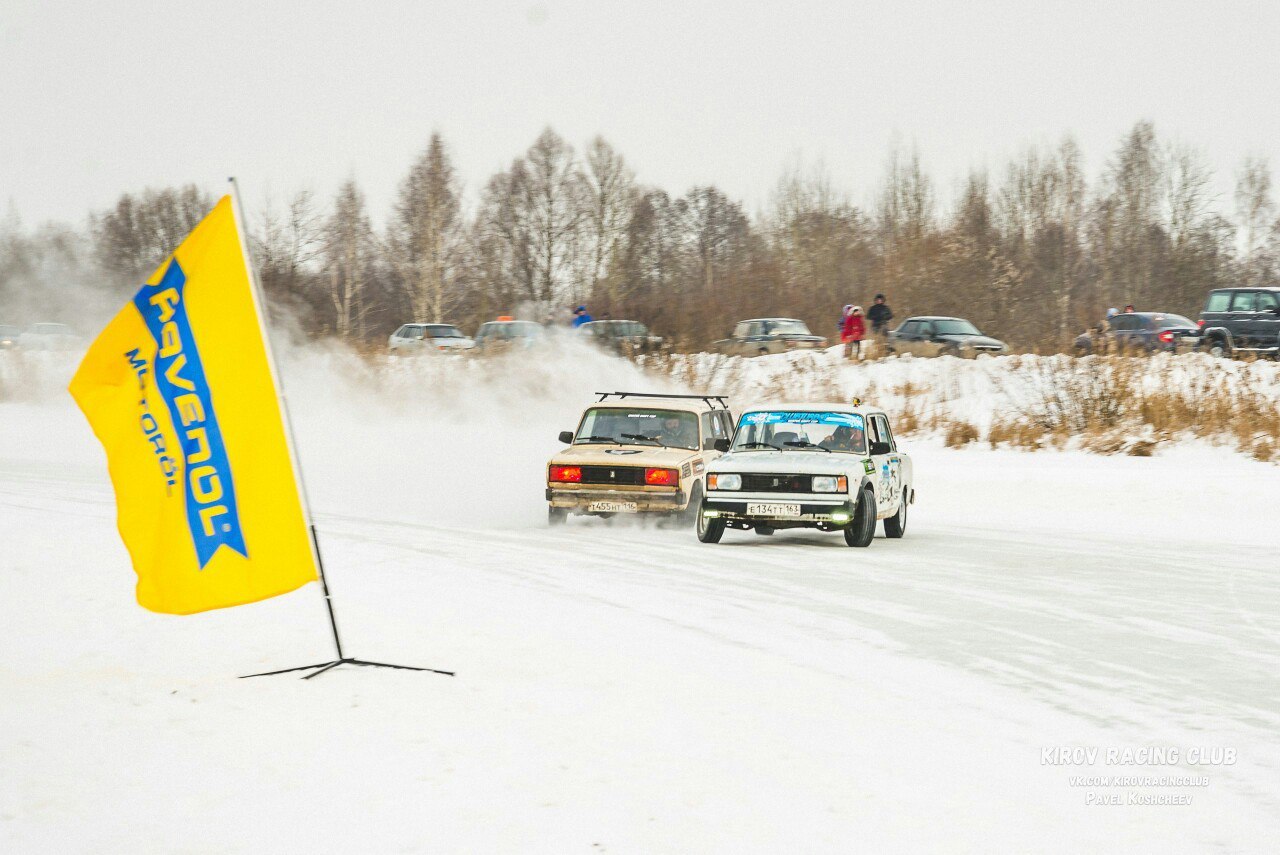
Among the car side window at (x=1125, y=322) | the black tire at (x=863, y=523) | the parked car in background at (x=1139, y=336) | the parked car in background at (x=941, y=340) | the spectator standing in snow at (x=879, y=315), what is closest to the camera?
the black tire at (x=863, y=523)

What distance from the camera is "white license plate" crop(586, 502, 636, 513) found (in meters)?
15.8

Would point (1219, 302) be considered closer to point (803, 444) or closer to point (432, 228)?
point (803, 444)

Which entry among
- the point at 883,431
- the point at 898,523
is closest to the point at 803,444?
the point at 883,431

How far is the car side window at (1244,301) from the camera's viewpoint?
33.7 m

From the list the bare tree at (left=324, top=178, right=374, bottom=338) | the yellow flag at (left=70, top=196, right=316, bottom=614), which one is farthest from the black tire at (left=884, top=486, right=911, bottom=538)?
the bare tree at (left=324, top=178, right=374, bottom=338)

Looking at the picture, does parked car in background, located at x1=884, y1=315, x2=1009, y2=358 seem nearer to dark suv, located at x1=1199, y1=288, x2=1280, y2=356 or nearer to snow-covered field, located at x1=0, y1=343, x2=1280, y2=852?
dark suv, located at x1=1199, y1=288, x2=1280, y2=356

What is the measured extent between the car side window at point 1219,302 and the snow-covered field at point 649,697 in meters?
21.0

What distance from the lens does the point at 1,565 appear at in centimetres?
1206

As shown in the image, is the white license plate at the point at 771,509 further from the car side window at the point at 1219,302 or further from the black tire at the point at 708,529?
the car side window at the point at 1219,302

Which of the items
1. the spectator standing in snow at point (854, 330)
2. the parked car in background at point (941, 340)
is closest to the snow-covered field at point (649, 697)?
the spectator standing in snow at point (854, 330)

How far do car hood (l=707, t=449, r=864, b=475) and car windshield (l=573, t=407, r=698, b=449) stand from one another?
2226 mm

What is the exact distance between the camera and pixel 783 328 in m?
43.2

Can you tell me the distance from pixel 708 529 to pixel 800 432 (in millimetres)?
1677

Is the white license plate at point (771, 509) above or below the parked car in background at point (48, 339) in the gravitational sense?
below
